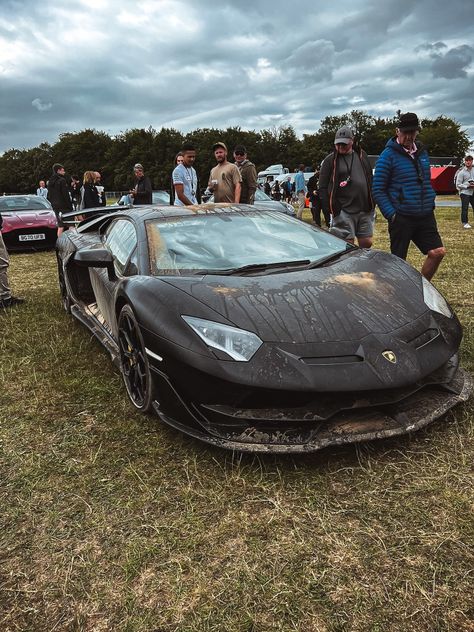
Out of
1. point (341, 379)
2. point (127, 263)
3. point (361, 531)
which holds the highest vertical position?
point (127, 263)

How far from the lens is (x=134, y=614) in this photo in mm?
1478

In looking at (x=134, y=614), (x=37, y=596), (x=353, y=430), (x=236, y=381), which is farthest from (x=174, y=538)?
(x=353, y=430)

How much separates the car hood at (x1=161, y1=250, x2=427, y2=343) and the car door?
0.61m

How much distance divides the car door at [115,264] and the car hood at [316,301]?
608mm

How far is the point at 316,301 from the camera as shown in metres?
2.34

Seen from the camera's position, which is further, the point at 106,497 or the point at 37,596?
the point at 106,497

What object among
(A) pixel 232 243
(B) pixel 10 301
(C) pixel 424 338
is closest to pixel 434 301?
(C) pixel 424 338

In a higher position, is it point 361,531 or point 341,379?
point 341,379

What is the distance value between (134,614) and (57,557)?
404 millimetres

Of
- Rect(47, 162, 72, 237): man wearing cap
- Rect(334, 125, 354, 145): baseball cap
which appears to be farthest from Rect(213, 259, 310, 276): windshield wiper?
Rect(47, 162, 72, 237): man wearing cap

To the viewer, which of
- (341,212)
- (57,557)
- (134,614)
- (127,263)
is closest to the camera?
(134,614)

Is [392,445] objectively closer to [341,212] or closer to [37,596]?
[37,596]

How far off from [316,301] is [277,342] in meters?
0.36

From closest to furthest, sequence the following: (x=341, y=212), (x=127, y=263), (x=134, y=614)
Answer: (x=134, y=614) → (x=127, y=263) → (x=341, y=212)
